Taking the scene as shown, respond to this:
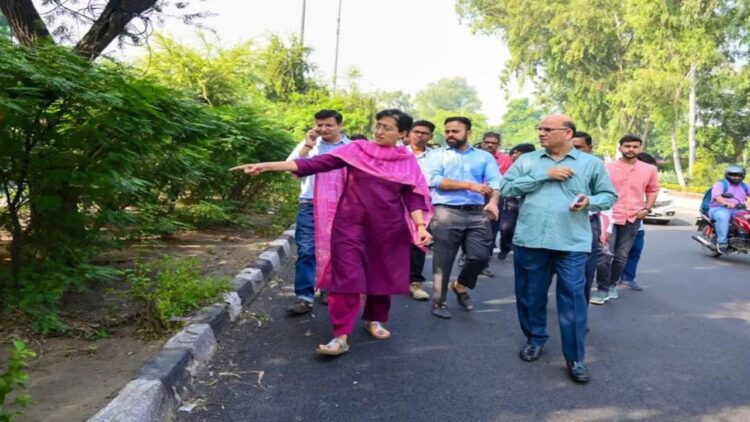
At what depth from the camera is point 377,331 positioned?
174 inches

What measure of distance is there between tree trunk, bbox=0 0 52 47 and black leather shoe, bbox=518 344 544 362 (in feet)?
14.5

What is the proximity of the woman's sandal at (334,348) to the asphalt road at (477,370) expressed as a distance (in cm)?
6

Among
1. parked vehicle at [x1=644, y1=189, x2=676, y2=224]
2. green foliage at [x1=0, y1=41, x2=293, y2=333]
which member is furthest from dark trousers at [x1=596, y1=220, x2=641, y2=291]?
parked vehicle at [x1=644, y1=189, x2=676, y2=224]

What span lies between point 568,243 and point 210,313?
251cm

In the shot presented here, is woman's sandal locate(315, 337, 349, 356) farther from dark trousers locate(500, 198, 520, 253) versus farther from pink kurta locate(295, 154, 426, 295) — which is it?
dark trousers locate(500, 198, 520, 253)

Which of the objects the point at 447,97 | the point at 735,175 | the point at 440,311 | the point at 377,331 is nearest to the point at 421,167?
the point at 440,311

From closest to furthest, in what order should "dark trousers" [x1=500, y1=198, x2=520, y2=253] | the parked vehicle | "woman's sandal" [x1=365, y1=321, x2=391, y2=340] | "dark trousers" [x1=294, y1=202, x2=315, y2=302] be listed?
"woman's sandal" [x1=365, y1=321, x2=391, y2=340] → "dark trousers" [x1=294, y1=202, x2=315, y2=302] → "dark trousers" [x1=500, y1=198, x2=520, y2=253] → the parked vehicle

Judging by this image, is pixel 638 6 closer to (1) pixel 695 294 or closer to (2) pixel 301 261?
(1) pixel 695 294

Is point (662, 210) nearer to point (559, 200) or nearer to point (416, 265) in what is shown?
point (416, 265)

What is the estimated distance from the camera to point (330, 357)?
390 centimetres

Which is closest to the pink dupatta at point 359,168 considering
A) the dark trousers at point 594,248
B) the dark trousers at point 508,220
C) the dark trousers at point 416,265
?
the dark trousers at point 594,248

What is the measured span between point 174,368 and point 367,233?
1.61 metres

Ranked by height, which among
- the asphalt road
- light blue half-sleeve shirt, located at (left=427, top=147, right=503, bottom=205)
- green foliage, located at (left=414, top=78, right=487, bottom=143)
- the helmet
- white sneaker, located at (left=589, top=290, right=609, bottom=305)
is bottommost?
the asphalt road

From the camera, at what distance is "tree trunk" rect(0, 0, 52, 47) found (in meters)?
4.70
